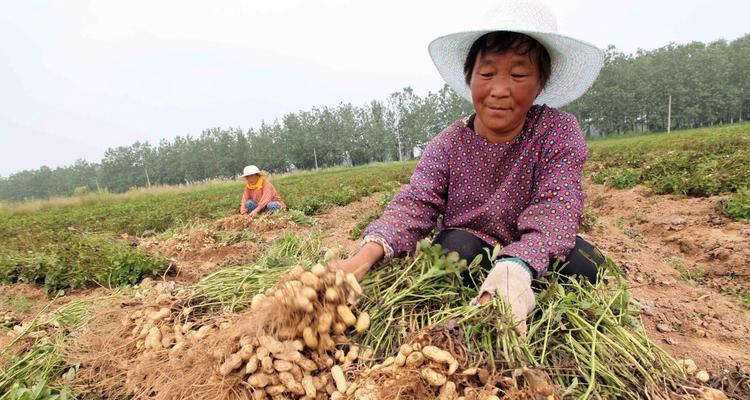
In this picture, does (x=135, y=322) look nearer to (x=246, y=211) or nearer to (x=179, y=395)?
(x=179, y=395)

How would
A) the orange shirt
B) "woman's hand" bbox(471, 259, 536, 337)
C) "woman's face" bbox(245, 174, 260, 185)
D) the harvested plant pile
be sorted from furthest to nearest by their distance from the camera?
"woman's face" bbox(245, 174, 260, 185) < the orange shirt < "woman's hand" bbox(471, 259, 536, 337) < the harvested plant pile

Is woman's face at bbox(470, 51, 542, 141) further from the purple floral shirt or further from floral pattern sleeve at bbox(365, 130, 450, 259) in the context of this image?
floral pattern sleeve at bbox(365, 130, 450, 259)

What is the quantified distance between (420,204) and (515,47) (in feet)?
2.66

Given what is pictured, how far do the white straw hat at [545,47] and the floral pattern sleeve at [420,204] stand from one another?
393mm

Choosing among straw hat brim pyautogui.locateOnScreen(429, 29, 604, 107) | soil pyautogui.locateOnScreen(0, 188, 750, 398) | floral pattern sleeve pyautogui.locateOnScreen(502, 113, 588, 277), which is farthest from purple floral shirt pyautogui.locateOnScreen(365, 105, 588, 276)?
soil pyautogui.locateOnScreen(0, 188, 750, 398)

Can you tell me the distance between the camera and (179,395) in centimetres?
120

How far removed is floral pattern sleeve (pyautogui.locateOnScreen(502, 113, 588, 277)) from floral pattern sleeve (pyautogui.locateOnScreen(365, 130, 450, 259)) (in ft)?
1.42

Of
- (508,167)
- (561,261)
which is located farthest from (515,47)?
(561,261)

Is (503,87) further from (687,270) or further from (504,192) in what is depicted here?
(687,270)

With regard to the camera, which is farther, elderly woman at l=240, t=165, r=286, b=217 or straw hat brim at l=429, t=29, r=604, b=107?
elderly woman at l=240, t=165, r=286, b=217

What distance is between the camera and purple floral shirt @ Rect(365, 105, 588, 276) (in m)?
1.58

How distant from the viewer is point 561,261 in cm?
166

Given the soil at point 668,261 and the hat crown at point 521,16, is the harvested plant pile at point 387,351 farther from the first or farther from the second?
the hat crown at point 521,16

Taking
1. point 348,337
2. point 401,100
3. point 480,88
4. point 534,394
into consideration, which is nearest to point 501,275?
point 534,394
